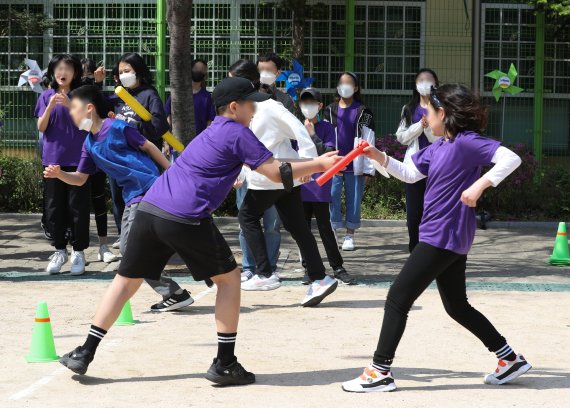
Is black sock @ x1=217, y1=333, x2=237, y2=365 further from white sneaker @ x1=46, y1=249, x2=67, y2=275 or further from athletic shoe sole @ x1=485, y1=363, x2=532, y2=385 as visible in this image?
white sneaker @ x1=46, y1=249, x2=67, y2=275

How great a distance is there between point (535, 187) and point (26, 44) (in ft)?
26.2

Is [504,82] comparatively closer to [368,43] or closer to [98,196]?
[368,43]

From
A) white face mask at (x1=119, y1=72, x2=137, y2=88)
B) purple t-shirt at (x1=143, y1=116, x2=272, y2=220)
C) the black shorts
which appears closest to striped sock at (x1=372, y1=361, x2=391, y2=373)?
the black shorts

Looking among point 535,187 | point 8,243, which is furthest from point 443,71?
point 8,243

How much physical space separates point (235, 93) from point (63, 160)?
4.71 m

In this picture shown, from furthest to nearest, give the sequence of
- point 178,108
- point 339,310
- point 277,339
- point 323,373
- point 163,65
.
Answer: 1. point 163,65
2. point 178,108
3. point 339,310
4. point 277,339
5. point 323,373

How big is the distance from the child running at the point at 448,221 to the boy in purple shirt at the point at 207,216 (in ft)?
1.99

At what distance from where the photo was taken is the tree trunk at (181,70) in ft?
36.7

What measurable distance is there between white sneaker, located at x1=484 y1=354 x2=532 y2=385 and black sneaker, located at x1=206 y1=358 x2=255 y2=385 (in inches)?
54.6

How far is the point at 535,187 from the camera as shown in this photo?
15.0 m

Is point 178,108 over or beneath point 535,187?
over

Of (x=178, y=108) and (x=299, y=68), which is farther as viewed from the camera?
(x=299, y=68)

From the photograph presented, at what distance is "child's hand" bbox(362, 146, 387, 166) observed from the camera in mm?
6016

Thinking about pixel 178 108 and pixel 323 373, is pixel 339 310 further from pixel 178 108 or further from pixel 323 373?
pixel 178 108
